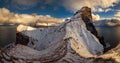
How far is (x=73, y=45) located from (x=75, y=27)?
352 centimetres

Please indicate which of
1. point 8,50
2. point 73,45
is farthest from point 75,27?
point 8,50

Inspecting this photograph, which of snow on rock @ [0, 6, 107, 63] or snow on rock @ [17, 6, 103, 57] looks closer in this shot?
snow on rock @ [0, 6, 107, 63]

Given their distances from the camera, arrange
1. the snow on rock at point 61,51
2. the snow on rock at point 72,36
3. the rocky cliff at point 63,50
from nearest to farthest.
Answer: the rocky cliff at point 63,50, the snow on rock at point 61,51, the snow on rock at point 72,36

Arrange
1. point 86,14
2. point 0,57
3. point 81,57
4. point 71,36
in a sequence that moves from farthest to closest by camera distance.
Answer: point 86,14 < point 71,36 < point 0,57 < point 81,57

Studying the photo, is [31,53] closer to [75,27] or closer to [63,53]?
[63,53]

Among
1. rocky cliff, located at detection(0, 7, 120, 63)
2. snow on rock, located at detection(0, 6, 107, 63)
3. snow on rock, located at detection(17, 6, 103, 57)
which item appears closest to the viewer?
rocky cliff, located at detection(0, 7, 120, 63)

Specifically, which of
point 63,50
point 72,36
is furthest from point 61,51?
point 72,36

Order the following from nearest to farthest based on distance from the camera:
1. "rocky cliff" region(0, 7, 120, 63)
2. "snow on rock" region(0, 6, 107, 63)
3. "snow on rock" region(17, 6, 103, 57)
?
1. "rocky cliff" region(0, 7, 120, 63)
2. "snow on rock" region(0, 6, 107, 63)
3. "snow on rock" region(17, 6, 103, 57)

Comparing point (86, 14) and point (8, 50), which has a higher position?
point (86, 14)

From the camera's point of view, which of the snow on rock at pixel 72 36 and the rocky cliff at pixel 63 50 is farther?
the snow on rock at pixel 72 36

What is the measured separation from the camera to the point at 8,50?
41.4 feet

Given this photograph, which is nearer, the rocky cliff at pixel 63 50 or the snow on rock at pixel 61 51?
the rocky cliff at pixel 63 50

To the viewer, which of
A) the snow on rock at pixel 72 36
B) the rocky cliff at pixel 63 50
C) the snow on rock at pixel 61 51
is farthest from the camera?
the snow on rock at pixel 72 36

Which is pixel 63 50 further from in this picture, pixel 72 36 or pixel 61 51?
pixel 72 36
